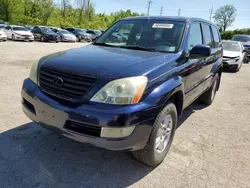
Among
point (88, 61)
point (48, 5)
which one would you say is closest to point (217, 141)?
point (88, 61)

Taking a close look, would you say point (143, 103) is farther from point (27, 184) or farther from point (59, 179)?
point (27, 184)

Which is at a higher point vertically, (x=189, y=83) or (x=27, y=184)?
(x=189, y=83)

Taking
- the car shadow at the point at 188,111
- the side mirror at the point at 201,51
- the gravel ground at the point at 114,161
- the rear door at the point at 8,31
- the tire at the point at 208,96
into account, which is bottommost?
the car shadow at the point at 188,111

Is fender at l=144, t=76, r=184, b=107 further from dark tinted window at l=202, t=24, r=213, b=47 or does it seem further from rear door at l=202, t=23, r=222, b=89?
dark tinted window at l=202, t=24, r=213, b=47

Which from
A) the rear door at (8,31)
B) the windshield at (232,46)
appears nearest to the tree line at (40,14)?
the rear door at (8,31)

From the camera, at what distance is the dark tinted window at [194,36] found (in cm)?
355

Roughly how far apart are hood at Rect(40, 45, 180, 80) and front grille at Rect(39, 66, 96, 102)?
0.06 m

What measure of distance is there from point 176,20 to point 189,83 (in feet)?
3.45

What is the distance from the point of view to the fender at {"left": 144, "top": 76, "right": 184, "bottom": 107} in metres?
2.45

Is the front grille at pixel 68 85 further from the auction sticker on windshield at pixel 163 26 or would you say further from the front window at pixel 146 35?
the auction sticker on windshield at pixel 163 26

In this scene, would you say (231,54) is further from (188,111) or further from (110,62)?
(110,62)

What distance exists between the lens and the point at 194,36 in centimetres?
380

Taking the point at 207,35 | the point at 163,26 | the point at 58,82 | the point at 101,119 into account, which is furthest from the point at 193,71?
the point at 58,82

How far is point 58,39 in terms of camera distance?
2330cm
